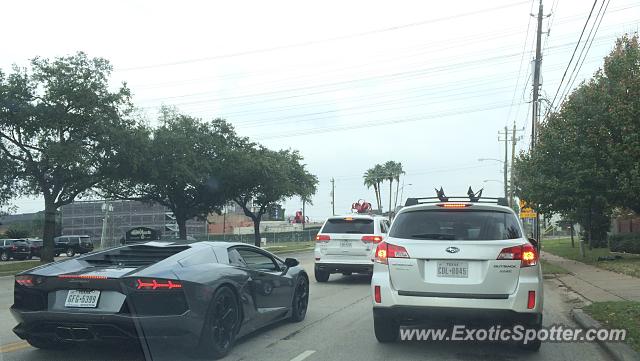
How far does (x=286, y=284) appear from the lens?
8.44 m

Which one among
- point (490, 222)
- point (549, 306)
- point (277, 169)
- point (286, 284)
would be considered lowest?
point (549, 306)

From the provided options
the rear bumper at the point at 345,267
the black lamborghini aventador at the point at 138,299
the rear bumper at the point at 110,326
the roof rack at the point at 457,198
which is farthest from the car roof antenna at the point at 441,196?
the rear bumper at the point at 345,267

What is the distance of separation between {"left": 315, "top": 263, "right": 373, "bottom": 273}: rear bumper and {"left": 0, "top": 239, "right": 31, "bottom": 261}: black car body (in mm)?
31875

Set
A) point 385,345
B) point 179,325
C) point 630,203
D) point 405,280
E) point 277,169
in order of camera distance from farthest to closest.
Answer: point 277,169 → point 630,203 → point 385,345 → point 405,280 → point 179,325

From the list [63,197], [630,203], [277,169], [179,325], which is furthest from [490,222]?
[277,169]

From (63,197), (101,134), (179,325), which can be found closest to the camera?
(179,325)

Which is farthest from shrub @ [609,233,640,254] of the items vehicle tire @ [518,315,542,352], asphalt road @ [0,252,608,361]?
vehicle tire @ [518,315,542,352]

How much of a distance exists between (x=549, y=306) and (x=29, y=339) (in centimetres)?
884

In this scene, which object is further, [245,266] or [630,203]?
[630,203]

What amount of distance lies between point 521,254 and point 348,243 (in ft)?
28.0

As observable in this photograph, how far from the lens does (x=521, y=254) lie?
20.6 ft

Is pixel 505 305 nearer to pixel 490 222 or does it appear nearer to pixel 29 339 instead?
pixel 490 222

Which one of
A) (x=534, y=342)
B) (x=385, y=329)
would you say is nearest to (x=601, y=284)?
(x=534, y=342)

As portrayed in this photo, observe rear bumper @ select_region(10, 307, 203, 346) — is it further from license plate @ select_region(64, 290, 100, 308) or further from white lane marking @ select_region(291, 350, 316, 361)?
white lane marking @ select_region(291, 350, 316, 361)
